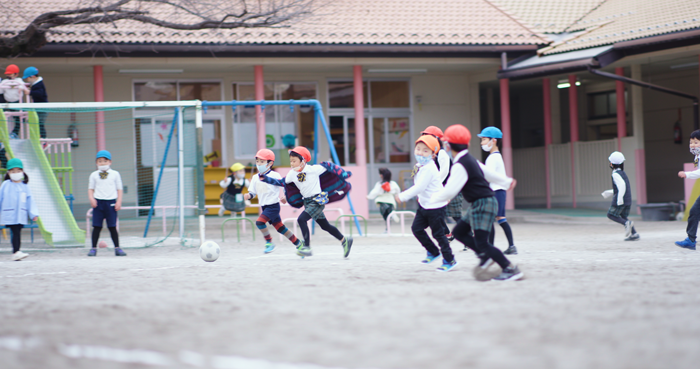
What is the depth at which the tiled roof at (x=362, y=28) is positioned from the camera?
15.4 m

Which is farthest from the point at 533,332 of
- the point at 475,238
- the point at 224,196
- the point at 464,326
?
the point at 224,196

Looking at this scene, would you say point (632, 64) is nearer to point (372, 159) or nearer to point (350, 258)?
point (372, 159)

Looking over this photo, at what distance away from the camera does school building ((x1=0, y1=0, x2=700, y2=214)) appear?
15.7 m

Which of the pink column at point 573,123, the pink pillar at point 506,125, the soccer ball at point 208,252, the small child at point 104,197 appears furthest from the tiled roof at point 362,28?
the soccer ball at point 208,252

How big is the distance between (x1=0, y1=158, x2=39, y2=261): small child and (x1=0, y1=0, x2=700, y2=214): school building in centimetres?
537

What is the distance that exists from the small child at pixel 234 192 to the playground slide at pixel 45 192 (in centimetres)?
322

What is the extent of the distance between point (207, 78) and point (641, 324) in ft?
52.4

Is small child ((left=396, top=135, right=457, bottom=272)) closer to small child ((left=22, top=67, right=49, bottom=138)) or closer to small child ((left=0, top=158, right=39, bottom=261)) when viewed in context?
small child ((left=0, top=158, right=39, bottom=261))

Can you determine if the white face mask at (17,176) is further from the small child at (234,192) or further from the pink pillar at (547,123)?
the pink pillar at (547,123)

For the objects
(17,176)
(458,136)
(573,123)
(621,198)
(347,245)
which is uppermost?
(573,123)

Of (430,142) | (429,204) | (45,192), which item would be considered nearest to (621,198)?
(430,142)

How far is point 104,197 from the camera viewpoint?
32.0ft

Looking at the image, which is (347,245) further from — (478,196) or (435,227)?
(478,196)

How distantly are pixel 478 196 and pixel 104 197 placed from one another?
597 centimetres
